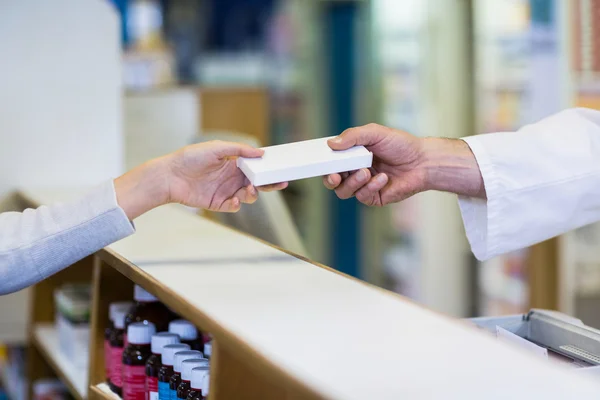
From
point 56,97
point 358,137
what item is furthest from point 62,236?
point 56,97

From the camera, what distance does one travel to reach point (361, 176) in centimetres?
195

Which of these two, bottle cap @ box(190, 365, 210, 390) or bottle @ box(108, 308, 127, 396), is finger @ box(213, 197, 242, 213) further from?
bottle cap @ box(190, 365, 210, 390)

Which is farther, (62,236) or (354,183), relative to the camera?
(354,183)

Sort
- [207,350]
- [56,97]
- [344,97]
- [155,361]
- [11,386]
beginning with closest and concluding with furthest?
[207,350], [155,361], [56,97], [11,386], [344,97]

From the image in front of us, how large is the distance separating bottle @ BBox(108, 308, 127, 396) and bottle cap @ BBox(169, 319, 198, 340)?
0.77 feet

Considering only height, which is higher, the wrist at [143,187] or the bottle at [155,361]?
the wrist at [143,187]

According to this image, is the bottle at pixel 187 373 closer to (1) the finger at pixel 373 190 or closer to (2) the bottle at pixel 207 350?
(2) the bottle at pixel 207 350

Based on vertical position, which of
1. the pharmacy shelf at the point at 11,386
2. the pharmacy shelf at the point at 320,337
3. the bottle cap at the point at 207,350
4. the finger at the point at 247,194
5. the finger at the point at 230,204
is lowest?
the pharmacy shelf at the point at 11,386

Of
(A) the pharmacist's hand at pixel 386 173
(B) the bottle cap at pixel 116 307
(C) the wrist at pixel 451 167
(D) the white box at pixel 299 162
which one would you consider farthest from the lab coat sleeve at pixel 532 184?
(B) the bottle cap at pixel 116 307

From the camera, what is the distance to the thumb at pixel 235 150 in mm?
1677

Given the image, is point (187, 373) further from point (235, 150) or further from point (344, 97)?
point (344, 97)

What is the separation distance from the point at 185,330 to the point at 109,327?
1.32 feet

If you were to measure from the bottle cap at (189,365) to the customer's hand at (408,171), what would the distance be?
1.89 ft

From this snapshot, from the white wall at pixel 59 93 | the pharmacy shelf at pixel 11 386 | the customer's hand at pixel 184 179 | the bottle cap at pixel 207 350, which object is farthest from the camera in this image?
the pharmacy shelf at pixel 11 386
